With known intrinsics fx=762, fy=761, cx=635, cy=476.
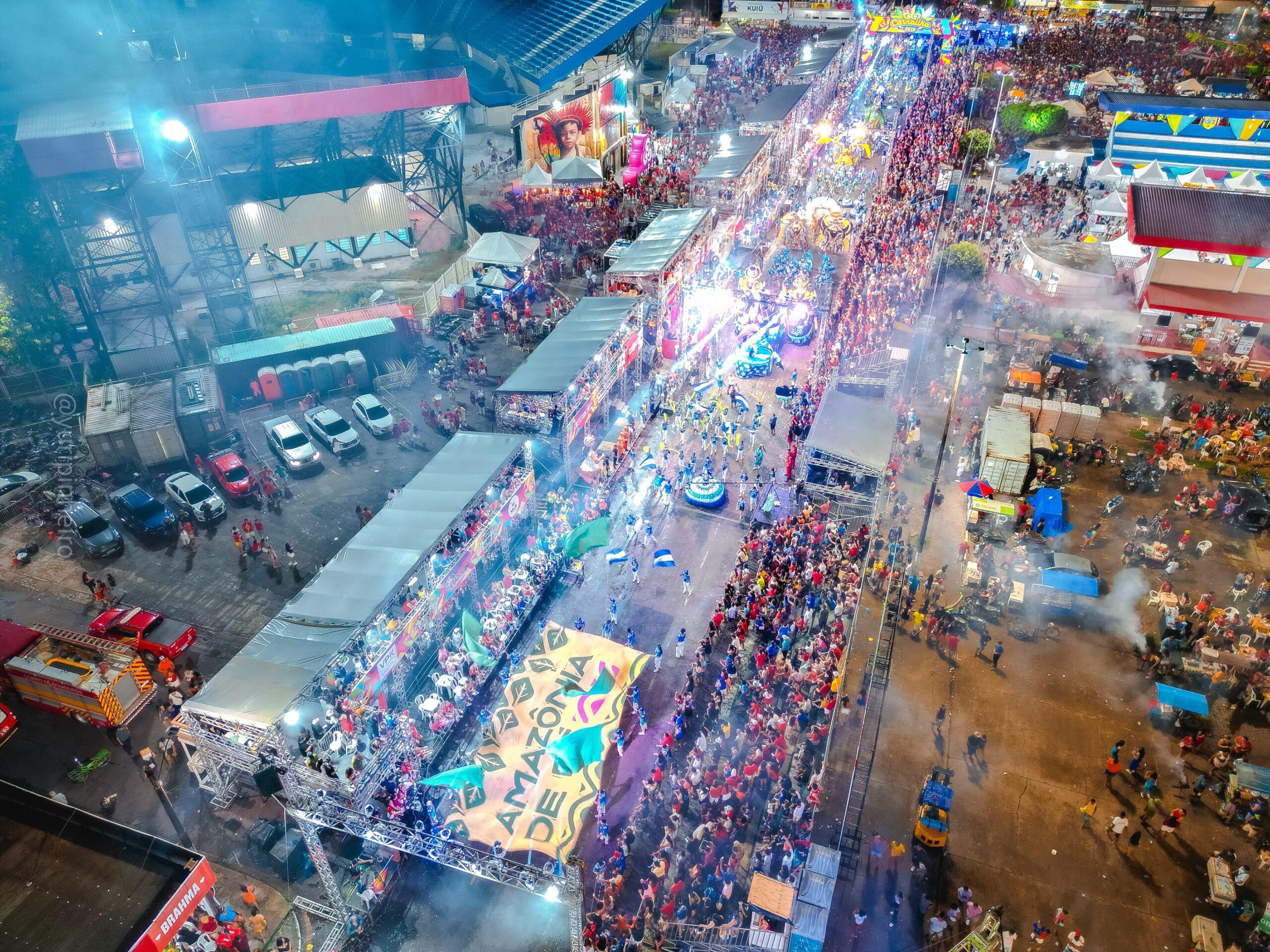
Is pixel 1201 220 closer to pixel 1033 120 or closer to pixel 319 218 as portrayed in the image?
pixel 1033 120

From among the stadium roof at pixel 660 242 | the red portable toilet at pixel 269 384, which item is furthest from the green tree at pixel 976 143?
the red portable toilet at pixel 269 384

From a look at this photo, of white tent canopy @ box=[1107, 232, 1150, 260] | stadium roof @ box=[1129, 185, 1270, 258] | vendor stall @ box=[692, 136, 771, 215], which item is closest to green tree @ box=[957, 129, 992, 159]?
stadium roof @ box=[1129, 185, 1270, 258]

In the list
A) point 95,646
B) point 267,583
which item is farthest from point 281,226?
point 95,646

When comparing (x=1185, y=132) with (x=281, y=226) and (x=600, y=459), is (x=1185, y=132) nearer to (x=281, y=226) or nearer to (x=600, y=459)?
(x=600, y=459)

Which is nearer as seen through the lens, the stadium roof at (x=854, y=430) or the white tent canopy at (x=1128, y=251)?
the stadium roof at (x=854, y=430)

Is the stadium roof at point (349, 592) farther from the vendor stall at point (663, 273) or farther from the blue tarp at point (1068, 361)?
the blue tarp at point (1068, 361)

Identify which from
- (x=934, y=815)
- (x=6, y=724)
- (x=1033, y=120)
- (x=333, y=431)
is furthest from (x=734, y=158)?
(x=6, y=724)

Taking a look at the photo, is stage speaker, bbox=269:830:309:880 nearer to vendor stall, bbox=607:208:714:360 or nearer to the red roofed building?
vendor stall, bbox=607:208:714:360
